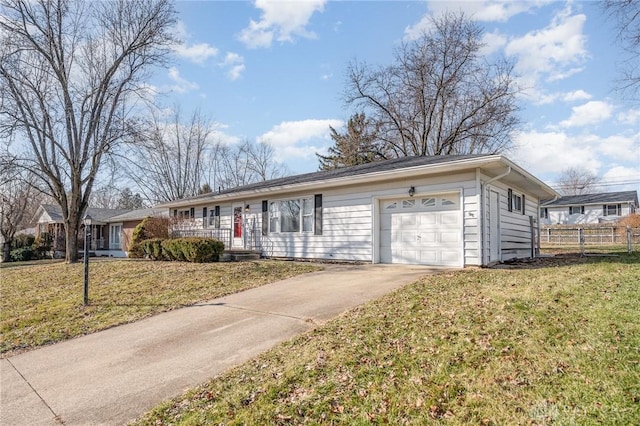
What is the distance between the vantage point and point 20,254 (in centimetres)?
2472

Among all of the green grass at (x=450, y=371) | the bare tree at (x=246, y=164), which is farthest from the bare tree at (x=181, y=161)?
the green grass at (x=450, y=371)

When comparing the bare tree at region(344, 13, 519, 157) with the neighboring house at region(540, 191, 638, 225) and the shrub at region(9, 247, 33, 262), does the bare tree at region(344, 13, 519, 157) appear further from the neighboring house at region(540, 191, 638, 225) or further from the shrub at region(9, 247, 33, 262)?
the shrub at region(9, 247, 33, 262)

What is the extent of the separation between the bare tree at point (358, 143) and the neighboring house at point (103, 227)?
14.6 metres

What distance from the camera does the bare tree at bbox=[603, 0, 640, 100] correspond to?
11.2 metres

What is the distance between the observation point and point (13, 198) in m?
29.8

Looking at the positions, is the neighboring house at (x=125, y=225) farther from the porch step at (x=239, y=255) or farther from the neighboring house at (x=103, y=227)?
the porch step at (x=239, y=255)

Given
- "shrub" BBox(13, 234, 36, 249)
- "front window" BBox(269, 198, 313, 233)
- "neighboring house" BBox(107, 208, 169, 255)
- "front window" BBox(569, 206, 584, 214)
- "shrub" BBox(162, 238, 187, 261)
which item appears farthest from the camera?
"front window" BBox(569, 206, 584, 214)

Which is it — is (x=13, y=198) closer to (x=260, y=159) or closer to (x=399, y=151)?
(x=260, y=159)

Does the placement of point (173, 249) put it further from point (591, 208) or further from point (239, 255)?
point (591, 208)

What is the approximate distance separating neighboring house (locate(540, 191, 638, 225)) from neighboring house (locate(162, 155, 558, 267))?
26045 mm

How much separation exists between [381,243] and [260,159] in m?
32.7

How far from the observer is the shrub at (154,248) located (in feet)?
49.3

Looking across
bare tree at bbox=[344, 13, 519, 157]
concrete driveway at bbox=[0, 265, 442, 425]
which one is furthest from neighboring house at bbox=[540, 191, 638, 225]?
concrete driveway at bbox=[0, 265, 442, 425]

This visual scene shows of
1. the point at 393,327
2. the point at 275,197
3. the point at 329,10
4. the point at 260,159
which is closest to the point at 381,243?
the point at 275,197
